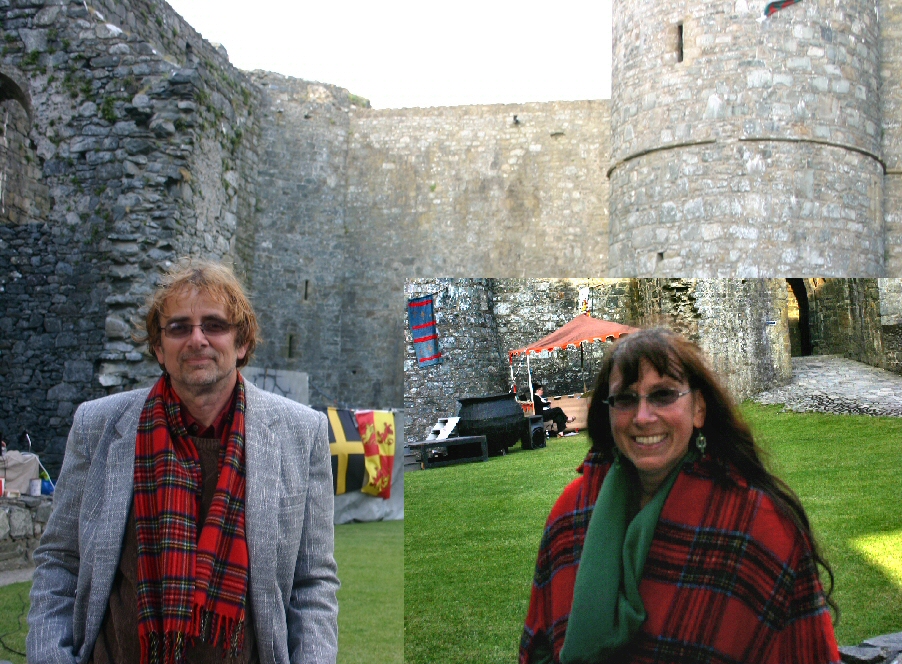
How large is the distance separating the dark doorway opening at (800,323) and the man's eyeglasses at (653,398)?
1079mm

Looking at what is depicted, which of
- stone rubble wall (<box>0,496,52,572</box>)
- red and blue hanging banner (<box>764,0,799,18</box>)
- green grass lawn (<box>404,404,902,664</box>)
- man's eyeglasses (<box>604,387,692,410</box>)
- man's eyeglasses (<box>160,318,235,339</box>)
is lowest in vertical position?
stone rubble wall (<box>0,496,52,572</box>)

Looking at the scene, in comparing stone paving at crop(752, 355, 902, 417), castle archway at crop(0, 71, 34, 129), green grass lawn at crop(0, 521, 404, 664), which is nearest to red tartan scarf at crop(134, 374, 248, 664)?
stone paving at crop(752, 355, 902, 417)

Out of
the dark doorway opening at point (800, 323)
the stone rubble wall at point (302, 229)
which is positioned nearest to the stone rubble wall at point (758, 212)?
the dark doorway opening at point (800, 323)

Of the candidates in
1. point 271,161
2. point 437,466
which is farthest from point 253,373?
point 437,466

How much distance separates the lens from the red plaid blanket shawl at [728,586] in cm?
189

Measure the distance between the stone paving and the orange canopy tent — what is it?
68 cm

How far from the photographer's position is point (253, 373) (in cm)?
1142

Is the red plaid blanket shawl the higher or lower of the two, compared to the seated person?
lower

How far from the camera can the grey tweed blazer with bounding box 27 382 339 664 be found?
7.05ft

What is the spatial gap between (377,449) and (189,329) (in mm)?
7401

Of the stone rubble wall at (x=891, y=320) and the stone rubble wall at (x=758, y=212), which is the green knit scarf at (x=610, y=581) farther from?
the stone rubble wall at (x=758, y=212)

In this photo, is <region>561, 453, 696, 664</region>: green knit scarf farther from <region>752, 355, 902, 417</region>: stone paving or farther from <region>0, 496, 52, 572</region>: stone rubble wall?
<region>0, 496, 52, 572</region>: stone rubble wall

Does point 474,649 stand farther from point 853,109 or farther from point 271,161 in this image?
point 271,161

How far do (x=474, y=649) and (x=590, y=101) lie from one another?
46.5ft
